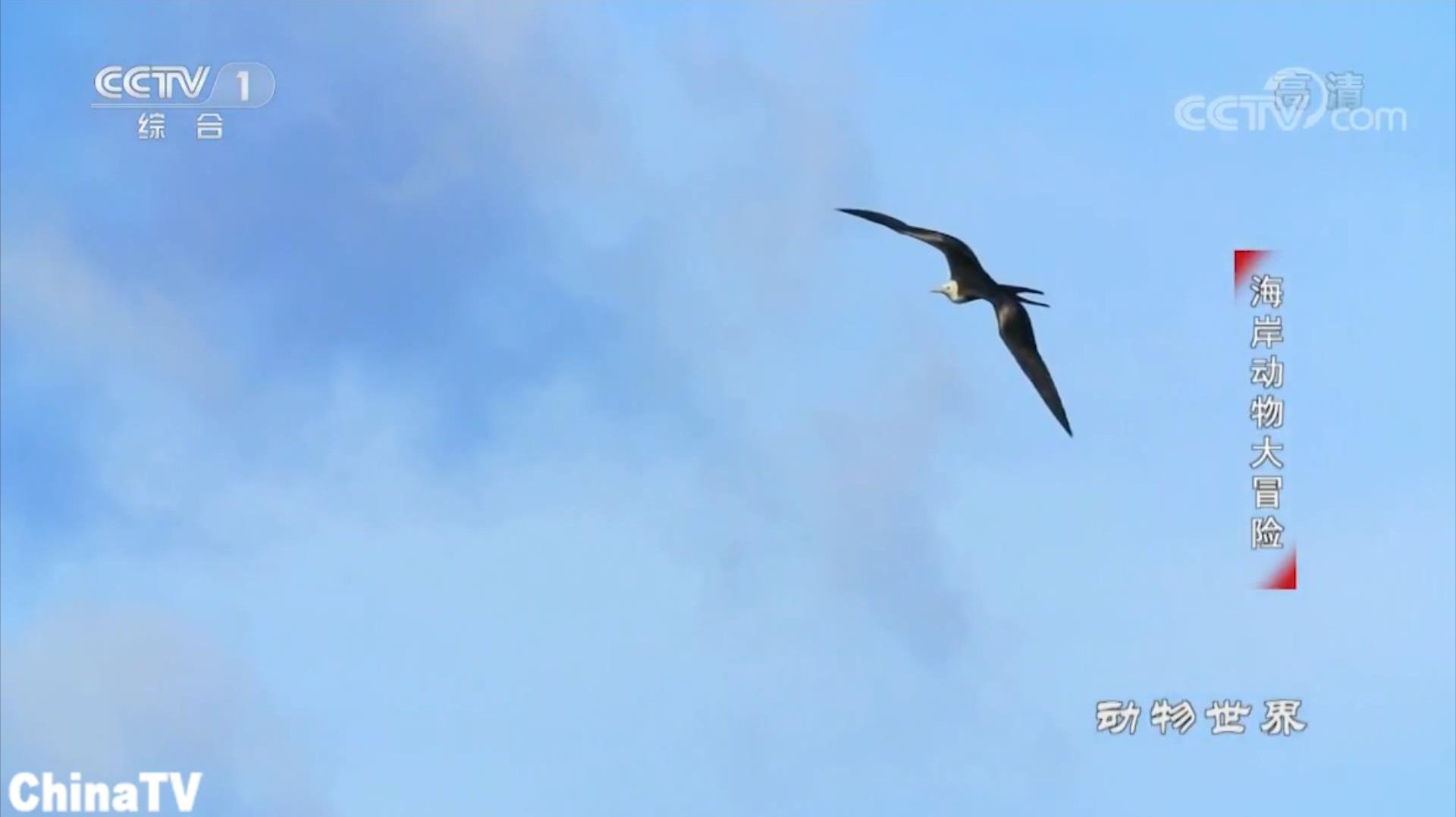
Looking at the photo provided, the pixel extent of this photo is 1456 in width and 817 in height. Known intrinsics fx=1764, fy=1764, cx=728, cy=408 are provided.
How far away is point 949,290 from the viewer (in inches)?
261

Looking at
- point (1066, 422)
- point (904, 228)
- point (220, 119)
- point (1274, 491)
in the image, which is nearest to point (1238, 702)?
point (1274, 491)

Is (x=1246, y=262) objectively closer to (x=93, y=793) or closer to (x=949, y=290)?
(x=949, y=290)

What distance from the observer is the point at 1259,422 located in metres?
6.60

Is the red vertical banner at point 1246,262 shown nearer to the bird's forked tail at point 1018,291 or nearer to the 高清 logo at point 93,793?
the bird's forked tail at point 1018,291

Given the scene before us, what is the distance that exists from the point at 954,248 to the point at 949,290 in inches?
6.2

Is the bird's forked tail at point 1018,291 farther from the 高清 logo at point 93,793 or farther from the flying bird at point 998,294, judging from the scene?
the 高清 logo at point 93,793

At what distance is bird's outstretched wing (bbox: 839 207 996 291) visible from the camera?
21.7ft

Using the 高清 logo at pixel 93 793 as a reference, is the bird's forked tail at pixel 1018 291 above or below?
above

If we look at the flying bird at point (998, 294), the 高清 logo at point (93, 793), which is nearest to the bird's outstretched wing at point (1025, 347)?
the flying bird at point (998, 294)

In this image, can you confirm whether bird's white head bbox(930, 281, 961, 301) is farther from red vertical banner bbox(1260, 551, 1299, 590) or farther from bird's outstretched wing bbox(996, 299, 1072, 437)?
red vertical banner bbox(1260, 551, 1299, 590)

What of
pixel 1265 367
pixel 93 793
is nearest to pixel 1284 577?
pixel 1265 367

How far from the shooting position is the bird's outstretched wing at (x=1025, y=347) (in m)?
6.61

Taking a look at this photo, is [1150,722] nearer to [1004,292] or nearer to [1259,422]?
[1259,422]

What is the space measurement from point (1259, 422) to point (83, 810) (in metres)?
4.57
